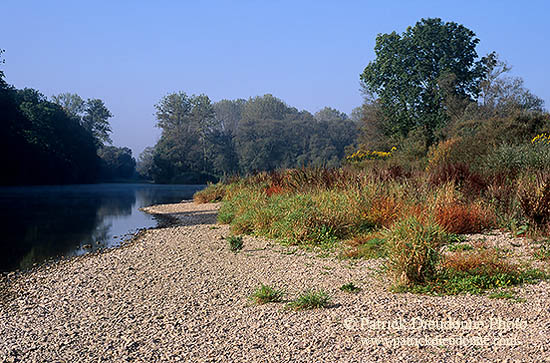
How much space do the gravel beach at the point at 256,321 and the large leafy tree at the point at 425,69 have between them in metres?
24.8

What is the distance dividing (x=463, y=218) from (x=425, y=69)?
79.3ft

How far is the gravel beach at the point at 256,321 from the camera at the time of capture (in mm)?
3596

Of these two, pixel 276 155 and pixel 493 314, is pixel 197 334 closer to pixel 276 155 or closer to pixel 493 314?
pixel 493 314

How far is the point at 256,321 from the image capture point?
4.37 metres

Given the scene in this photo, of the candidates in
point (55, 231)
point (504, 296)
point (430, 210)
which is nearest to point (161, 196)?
point (55, 231)

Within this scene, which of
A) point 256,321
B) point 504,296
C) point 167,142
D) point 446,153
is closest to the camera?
A: point 256,321

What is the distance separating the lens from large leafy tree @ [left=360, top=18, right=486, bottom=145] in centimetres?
2925

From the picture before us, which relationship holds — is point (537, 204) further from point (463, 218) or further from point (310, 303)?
point (310, 303)

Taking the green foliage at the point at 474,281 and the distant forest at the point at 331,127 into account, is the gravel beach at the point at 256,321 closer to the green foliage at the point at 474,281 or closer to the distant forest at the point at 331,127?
the green foliage at the point at 474,281

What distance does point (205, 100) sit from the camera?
65812 millimetres

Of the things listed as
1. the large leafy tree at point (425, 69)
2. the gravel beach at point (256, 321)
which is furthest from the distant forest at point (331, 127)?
the gravel beach at point (256, 321)

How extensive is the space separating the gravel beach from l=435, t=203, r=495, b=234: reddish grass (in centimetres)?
180

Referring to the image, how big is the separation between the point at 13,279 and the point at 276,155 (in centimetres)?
5126

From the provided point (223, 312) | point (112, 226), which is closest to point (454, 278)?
point (223, 312)
